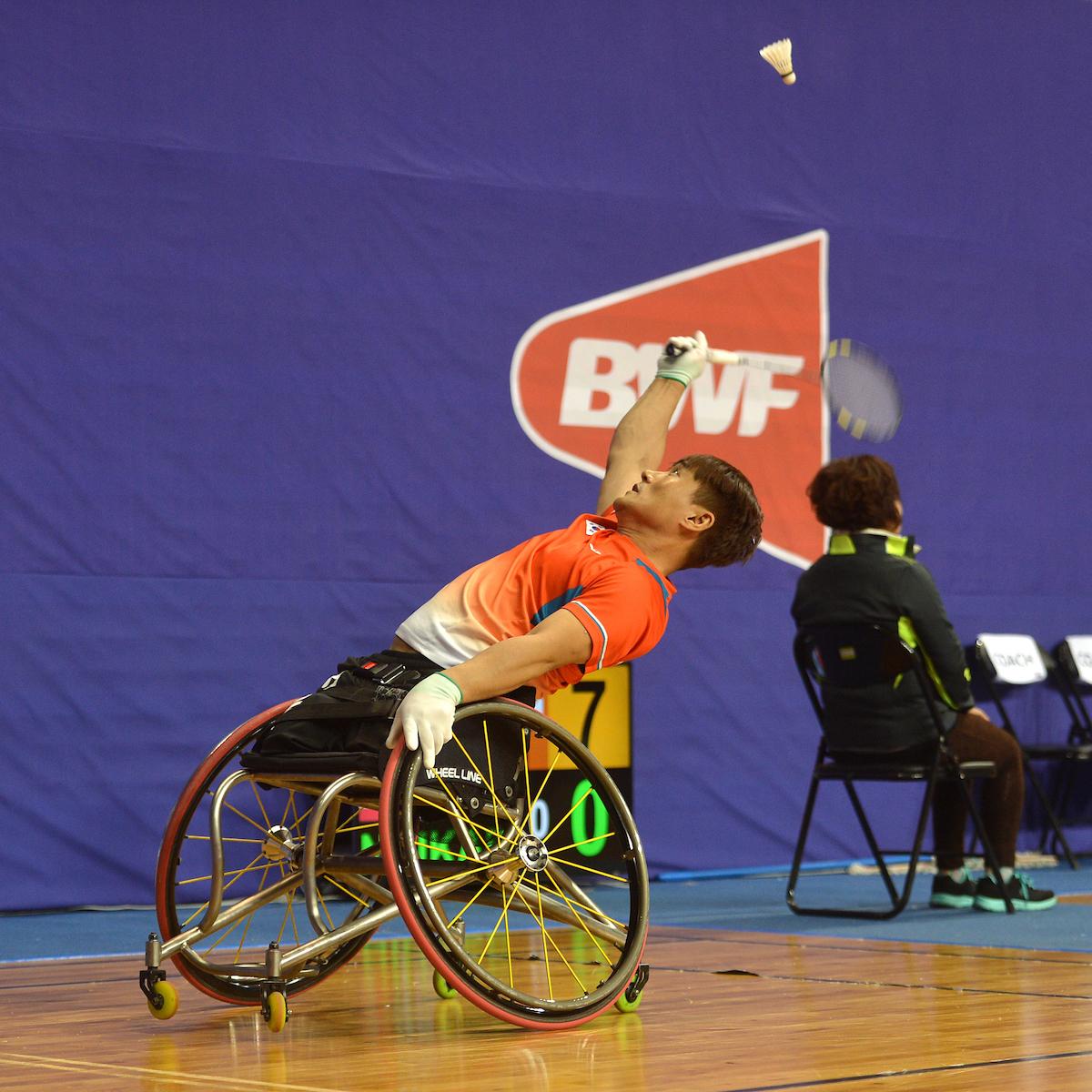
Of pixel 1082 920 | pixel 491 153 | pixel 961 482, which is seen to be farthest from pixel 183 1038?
pixel 961 482

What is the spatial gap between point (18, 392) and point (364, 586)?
1.20m

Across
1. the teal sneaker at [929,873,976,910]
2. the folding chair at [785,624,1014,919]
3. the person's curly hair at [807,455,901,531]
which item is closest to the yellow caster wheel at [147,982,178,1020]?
the folding chair at [785,624,1014,919]

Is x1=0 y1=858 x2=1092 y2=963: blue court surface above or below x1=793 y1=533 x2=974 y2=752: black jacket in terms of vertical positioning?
below

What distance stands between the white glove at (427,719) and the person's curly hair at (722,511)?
1.94ft

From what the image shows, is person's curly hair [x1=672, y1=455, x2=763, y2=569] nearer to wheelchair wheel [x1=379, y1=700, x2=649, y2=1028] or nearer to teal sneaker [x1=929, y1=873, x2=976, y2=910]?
wheelchair wheel [x1=379, y1=700, x2=649, y2=1028]

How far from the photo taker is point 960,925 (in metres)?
4.34

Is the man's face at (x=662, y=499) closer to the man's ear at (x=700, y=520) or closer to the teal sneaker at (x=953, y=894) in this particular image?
the man's ear at (x=700, y=520)

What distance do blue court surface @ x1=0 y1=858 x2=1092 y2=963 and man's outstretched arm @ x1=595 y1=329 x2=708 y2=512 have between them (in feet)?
4.52

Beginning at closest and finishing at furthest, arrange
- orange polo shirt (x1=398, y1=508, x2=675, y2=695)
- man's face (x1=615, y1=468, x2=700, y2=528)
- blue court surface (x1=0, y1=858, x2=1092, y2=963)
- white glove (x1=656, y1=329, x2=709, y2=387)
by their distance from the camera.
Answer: orange polo shirt (x1=398, y1=508, x2=675, y2=695), man's face (x1=615, y1=468, x2=700, y2=528), white glove (x1=656, y1=329, x2=709, y2=387), blue court surface (x1=0, y1=858, x2=1092, y2=963)

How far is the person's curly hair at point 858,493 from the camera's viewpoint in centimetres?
471

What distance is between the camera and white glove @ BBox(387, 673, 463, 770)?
259cm

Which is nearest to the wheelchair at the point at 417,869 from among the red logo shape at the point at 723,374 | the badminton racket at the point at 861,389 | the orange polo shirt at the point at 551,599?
the orange polo shirt at the point at 551,599

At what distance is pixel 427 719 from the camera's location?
102 inches

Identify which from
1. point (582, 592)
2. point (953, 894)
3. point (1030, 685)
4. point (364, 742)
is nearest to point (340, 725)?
point (364, 742)
